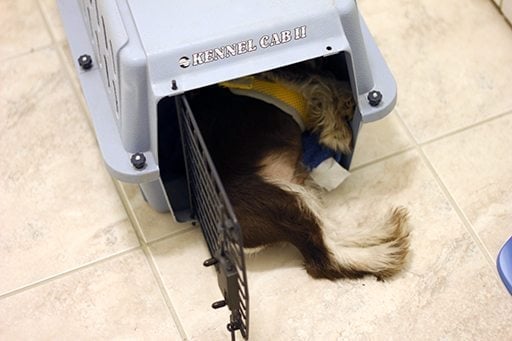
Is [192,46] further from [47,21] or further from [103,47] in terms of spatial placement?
[47,21]

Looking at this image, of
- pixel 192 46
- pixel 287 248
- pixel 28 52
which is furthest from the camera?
pixel 28 52

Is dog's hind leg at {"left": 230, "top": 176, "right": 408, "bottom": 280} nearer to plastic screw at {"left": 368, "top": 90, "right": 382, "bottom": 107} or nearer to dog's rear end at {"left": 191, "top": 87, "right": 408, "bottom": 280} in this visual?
dog's rear end at {"left": 191, "top": 87, "right": 408, "bottom": 280}

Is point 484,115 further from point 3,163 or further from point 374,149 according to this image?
point 3,163

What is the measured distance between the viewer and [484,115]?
4.97 feet

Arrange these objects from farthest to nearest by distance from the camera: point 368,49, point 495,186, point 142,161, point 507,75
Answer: point 507,75 < point 495,186 < point 368,49 < point 142,161

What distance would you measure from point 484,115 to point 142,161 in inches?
25.5

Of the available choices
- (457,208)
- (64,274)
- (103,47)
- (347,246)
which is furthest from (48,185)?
(457,208)

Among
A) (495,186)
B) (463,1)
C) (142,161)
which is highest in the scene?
(142,161)

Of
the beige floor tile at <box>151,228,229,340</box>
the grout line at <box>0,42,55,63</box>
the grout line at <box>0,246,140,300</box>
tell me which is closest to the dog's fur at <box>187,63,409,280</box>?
the beige floor tile at <box>151,228,229,340</box>

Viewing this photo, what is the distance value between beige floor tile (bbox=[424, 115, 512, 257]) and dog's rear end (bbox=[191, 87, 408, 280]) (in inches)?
5.8

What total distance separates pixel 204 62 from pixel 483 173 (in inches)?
22.7

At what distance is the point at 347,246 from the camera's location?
1321 mm

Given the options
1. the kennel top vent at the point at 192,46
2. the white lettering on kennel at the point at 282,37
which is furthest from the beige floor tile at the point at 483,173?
the white lettering on kennel at the point at 282,37

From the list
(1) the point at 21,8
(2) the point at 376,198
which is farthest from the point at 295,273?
(1) the point at 21,8
